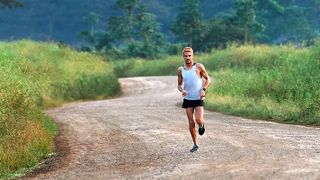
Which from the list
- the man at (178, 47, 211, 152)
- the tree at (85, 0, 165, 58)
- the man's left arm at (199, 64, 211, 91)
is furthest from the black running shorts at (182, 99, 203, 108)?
the tree at (85, 0, 165, 58)

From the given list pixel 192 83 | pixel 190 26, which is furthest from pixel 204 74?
pixel 190 26

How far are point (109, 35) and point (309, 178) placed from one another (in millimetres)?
63210

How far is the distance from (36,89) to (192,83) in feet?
34.6

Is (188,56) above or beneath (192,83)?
above

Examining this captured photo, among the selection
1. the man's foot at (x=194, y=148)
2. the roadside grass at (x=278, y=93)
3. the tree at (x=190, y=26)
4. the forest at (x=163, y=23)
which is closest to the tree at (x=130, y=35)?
the forest at (x=163, y=23)

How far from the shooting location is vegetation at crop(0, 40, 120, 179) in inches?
506

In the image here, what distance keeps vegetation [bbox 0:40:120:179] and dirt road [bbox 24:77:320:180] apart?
0.58 meters

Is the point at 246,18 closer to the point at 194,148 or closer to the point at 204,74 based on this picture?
the point at 204,74

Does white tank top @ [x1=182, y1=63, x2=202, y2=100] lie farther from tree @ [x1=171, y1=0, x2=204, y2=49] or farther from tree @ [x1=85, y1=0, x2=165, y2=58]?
tree @ [x1=85, y1=0, x2=165, y2=58]

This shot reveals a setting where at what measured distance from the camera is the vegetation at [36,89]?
12.9m

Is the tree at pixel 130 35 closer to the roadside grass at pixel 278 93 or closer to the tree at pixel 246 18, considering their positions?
the tree at pixel 246 18

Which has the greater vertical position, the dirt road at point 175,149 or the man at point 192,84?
the man at point 192,84

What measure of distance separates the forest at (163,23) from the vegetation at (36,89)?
467cm

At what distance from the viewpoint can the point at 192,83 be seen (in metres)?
12.6
